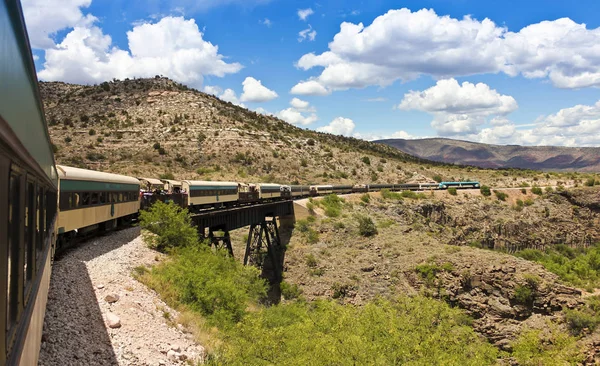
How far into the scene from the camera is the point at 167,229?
23.8 m

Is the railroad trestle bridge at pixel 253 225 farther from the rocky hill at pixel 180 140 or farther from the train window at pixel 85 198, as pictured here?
the rocky hill at pixel 180 140

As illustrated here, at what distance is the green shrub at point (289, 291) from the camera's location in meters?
39.5

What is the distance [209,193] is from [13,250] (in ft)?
98.1

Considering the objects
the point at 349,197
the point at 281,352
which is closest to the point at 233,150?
the point at 349,197

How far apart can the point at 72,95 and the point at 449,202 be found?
7649 centimetres

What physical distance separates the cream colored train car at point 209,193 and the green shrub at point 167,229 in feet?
19.1

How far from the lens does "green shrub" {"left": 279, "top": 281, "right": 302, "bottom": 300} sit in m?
39.5

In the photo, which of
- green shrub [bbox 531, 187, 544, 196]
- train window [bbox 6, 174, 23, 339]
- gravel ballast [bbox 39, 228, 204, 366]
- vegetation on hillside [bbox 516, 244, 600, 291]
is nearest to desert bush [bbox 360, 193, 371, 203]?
vegetation on hillside [bbox 516, 244, 600, 291]

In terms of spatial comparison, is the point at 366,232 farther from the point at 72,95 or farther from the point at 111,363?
the point at 72,95

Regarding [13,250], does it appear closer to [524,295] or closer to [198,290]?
[198,290]

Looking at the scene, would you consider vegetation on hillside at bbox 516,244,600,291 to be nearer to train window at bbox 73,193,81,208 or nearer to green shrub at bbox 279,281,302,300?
green shrub at bbox 279,281,302,300

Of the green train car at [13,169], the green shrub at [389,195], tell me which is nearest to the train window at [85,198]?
the green train car at [13,169]

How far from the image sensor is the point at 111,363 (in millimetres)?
10234

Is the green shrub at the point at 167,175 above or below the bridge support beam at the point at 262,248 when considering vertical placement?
above
